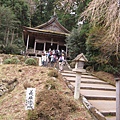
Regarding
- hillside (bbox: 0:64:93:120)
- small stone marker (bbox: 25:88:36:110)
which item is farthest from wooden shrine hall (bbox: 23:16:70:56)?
small stone marker (bbox: 25:88:36:110)

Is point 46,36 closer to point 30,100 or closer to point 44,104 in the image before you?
point 44,104

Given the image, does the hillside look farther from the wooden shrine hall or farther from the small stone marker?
the wooden shrine hall

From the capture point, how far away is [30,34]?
68.6 feet

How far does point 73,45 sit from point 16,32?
15.9 meters

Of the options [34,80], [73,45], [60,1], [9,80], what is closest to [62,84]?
[34,80]

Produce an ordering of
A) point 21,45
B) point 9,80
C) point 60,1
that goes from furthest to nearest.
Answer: point 21,45
point 9,80
point 60,1

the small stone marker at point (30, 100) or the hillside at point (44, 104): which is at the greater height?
the small stone marker at point (30, 100)

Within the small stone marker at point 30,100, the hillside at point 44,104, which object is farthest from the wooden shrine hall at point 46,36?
the small stone marker at point 30,100

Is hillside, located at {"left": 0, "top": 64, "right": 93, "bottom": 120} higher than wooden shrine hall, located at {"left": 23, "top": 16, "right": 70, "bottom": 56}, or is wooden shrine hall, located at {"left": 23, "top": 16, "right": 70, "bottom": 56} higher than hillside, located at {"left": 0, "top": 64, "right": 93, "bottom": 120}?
wooden shrine hall, located at {"left": 23, "top": 16, "right": 70, "bottom": 56}

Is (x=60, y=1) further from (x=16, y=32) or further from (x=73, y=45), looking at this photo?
(x=16, y=32)

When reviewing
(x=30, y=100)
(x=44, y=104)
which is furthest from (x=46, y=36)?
(x=30, y=100)

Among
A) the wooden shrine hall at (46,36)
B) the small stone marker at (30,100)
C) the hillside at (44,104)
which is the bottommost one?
the hillside at (44,104)

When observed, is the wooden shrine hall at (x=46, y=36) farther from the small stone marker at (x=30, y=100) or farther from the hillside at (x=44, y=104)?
the small stone marker at (x=30, y=100)

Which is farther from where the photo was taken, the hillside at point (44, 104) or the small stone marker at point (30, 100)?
the hillside at point (44, 104)
